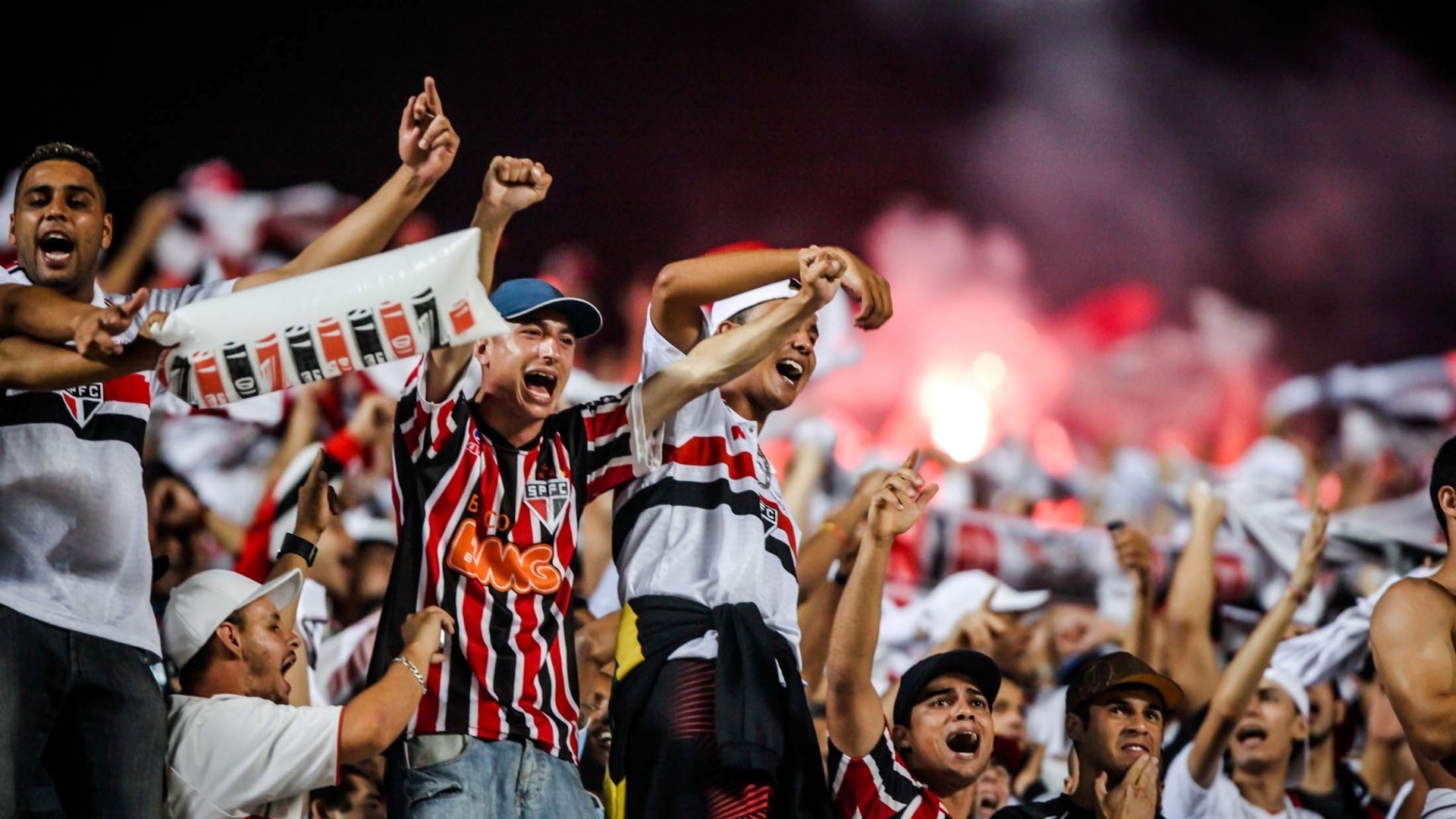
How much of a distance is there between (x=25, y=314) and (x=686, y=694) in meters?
1.41

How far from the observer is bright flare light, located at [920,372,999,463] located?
25.0ft

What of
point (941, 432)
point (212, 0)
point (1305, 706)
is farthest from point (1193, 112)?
point (212, 0)

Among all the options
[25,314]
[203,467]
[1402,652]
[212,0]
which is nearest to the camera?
[25,314]

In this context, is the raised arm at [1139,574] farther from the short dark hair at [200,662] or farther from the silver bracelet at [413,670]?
the short dark hair at [200,662]

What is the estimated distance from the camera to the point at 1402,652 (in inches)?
136

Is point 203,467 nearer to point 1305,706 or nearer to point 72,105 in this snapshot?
point 72,105

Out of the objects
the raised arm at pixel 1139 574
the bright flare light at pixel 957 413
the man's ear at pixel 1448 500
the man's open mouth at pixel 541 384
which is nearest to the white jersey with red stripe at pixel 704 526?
the man's open mouth at pixel 541 384

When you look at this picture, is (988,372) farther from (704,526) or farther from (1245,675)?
(704,526)

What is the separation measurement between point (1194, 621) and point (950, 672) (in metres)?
2.97

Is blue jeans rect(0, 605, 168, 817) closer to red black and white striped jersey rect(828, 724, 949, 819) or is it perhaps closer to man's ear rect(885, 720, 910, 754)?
red black and white striped jersey rect(828, 724, 949, 819)

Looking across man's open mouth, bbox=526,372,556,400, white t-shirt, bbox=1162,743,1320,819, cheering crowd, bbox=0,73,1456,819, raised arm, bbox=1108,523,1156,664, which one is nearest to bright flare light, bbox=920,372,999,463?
raised arm, bbox=1108,523,1156,664

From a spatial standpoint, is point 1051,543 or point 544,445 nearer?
point 544,445

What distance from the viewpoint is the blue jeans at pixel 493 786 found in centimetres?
284

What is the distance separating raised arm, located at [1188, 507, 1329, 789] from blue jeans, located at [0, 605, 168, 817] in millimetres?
3358
